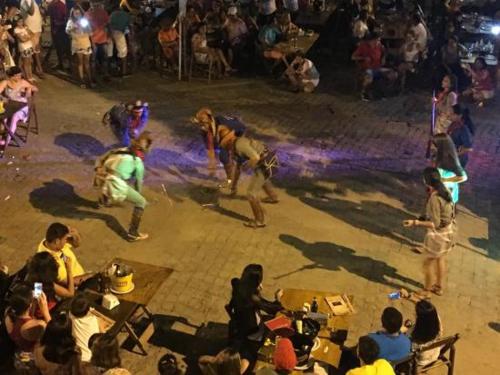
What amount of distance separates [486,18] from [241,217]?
1156 cm

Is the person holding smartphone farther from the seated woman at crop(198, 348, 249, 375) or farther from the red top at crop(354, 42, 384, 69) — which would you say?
the red top at crop(354, 42, 384, 69)

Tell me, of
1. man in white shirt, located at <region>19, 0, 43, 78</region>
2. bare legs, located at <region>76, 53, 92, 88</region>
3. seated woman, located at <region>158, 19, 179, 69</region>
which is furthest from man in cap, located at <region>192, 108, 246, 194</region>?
seated woman, located at <region>158, 19, 179, 69</region>

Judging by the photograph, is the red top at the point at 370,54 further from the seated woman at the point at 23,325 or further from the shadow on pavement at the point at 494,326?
the seated woman at the point at 23,325

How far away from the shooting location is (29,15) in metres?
14.1

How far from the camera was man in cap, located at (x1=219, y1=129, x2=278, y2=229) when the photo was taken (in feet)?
29.5

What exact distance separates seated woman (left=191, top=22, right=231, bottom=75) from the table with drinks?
31.1ft

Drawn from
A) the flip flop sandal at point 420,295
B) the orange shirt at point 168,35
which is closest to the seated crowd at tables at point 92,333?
the flip flop sandal at point 420,295

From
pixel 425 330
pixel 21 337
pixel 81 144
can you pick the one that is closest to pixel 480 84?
pixel 81 144

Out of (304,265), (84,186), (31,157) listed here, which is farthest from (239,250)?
(31,157)

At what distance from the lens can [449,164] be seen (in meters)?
8.82

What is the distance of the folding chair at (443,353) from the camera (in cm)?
616

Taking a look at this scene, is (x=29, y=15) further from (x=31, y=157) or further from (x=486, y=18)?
(x=486, y=18)

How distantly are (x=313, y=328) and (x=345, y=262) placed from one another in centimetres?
255

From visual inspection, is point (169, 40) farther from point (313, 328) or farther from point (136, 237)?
point (313, 328)
